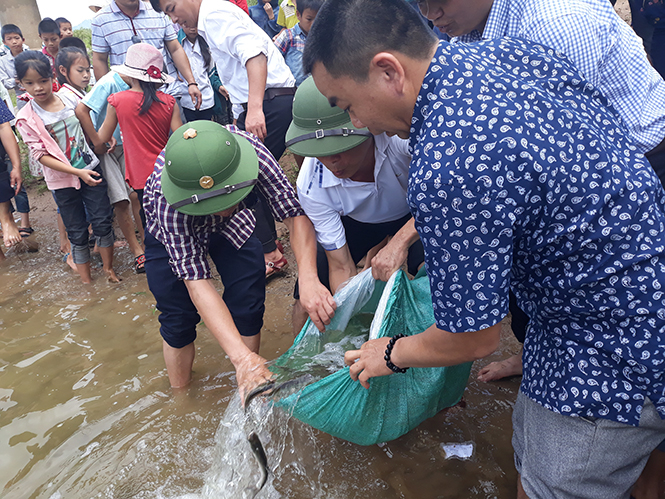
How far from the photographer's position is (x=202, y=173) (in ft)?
6.40

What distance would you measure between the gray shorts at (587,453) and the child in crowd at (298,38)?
3.54 m

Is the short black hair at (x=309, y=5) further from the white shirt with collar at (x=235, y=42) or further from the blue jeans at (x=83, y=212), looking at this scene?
the blue jeans at (x=83, y=212)

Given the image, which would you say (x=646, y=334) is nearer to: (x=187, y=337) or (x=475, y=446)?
(x=475, y=446)

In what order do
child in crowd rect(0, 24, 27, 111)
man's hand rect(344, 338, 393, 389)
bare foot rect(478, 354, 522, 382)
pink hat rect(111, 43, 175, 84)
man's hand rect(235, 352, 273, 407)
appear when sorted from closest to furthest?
man's hand rect(344, 338, 393, 389) → man's hand rect(235, 352, 273, 407) → bare foot rect(478, 354, 522, 382) → pink hat rect(111, 43, 175, 84) → child in crowd rect(0, 24, 27, 111)

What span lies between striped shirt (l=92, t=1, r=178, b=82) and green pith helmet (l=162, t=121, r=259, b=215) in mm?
2764

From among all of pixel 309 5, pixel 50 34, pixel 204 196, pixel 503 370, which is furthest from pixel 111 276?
pixel 50 34

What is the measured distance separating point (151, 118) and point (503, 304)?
346 centimetres

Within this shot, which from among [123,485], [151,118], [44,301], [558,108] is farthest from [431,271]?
[44,301]

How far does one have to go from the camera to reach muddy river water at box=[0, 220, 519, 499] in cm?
214

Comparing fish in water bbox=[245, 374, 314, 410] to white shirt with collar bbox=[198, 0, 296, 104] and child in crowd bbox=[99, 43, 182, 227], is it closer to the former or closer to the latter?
white shirt with collar bbox=[198, 0, 296, 104]

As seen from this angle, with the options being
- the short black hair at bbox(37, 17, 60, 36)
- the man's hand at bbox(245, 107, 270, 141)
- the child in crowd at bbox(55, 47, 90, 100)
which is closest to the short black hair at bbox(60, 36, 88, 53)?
the short black hair at bbox(37, 17, 60, 36)

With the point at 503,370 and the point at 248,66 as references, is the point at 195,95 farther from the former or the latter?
the point at 503,370

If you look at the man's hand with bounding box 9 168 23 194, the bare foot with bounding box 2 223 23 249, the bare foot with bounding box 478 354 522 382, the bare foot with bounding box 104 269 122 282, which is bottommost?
the bare foot with bounding box 104 269 122 282

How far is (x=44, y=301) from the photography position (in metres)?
4.34
